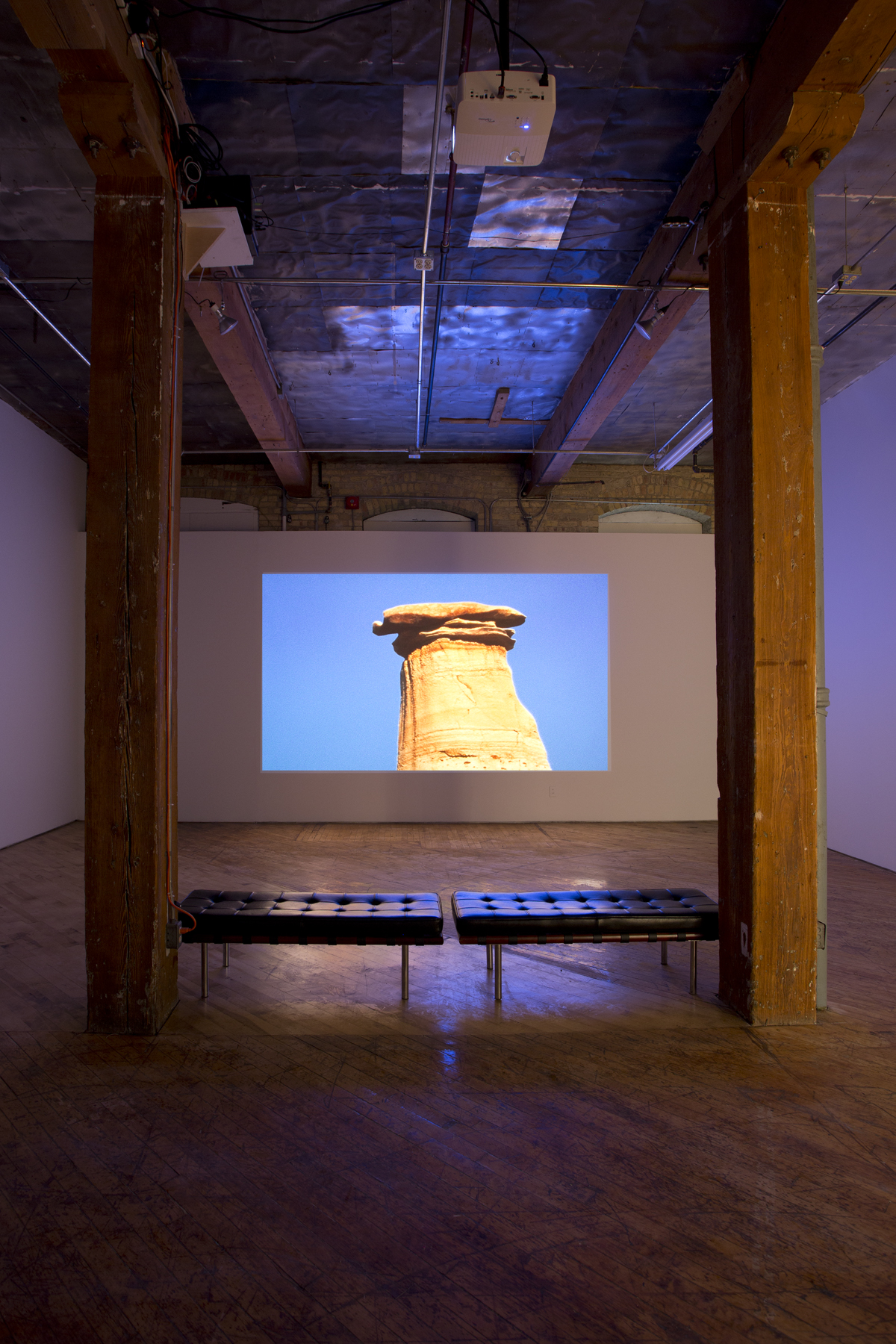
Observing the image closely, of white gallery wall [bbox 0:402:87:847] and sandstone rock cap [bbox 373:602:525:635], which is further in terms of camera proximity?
sandstone rock cap [bbox 373:602:525:635]

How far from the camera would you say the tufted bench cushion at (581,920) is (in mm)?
2975

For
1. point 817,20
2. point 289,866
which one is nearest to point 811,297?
point 817,20

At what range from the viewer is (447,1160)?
205 centimetres

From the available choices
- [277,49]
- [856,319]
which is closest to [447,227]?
[277,49]

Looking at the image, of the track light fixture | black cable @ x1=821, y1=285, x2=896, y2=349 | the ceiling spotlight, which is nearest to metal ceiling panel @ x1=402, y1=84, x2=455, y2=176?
the ceiling spotlight

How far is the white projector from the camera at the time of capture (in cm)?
265

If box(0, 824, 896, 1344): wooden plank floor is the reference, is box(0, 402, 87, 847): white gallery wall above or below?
above

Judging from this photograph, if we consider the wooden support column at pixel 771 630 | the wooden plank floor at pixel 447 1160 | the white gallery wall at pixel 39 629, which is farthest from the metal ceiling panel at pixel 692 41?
the white gallery wall at pixel 39 629

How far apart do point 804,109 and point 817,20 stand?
26 cm

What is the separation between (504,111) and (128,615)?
87.3 inches

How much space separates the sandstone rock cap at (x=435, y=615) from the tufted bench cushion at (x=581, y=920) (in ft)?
16.4

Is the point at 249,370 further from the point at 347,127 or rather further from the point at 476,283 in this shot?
the point at 347,127

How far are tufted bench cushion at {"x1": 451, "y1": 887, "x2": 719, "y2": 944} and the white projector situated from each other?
2838mm

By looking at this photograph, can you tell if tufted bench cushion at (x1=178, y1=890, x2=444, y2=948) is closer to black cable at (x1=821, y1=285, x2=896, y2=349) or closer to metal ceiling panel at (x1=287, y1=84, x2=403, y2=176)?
metal ceiling panel at (x1=287, y1=84, x2=403, y2=176)
